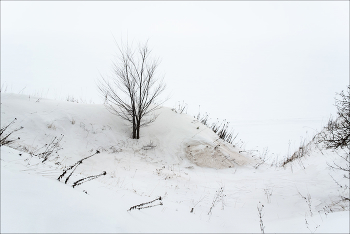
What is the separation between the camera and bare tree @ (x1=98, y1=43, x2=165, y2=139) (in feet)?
29.2

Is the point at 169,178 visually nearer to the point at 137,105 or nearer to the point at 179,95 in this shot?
the point at 137,105

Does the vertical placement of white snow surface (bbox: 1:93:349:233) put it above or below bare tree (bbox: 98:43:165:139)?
below

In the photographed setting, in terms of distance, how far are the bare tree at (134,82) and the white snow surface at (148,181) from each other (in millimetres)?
986

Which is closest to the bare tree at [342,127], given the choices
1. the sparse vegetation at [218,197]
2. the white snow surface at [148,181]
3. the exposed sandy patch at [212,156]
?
the white snow surface at [148,181]

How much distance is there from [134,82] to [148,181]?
13.0ft

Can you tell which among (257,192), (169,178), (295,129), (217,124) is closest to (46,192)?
(169,178)

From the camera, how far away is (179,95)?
35031mm

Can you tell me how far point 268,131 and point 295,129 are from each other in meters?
2.53

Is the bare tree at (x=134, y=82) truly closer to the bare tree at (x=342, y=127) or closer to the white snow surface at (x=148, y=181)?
the white snow surface at (x=148, y=181)

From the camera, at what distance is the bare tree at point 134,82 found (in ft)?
29.2

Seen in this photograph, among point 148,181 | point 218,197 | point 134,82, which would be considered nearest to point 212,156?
point 218,197

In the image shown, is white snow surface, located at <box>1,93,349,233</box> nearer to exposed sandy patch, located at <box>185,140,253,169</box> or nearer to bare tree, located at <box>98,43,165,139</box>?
exposed sandy patch, located at <box>185,140,253,169</box>

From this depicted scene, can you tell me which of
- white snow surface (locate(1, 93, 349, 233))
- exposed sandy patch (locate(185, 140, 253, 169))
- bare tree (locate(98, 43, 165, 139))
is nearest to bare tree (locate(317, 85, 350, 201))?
white snow surface (locate(1, 93, 349, 233))

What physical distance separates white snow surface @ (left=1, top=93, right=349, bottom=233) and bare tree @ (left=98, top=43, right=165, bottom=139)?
99 centimetres
